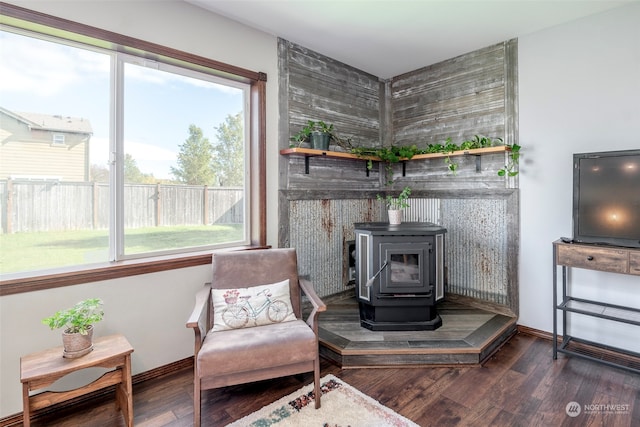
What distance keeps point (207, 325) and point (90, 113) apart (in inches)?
65.2

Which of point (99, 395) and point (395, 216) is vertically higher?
point (395, 216)

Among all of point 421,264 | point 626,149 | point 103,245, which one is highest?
point 626,149

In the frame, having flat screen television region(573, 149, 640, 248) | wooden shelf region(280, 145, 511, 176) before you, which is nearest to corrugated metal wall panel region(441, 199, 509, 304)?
wooden shelf region(280, 145, 511, 176)

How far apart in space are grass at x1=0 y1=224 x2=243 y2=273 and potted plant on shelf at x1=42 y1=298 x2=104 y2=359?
0.45 meters

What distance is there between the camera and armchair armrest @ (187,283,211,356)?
5.96ft

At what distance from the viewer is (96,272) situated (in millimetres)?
2109

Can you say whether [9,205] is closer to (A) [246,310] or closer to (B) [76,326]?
(B) [76,326]

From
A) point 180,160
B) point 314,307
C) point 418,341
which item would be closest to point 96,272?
point 180,160

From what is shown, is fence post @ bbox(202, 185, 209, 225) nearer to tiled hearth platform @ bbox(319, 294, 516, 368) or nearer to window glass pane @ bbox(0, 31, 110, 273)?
window glass pane @ bbox(0, 31, 110, 273)

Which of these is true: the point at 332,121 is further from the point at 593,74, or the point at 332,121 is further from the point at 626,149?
the point at 626,149

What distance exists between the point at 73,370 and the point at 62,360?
11 centimetres

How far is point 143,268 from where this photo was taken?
229 centimetres

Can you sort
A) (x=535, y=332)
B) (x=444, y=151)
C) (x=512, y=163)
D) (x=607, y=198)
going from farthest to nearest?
(x=444, y=151) → (x=512, y=163) → (x=535, y=332) → (x=607, y=198)

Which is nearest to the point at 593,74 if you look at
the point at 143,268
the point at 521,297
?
the point at 521,297
